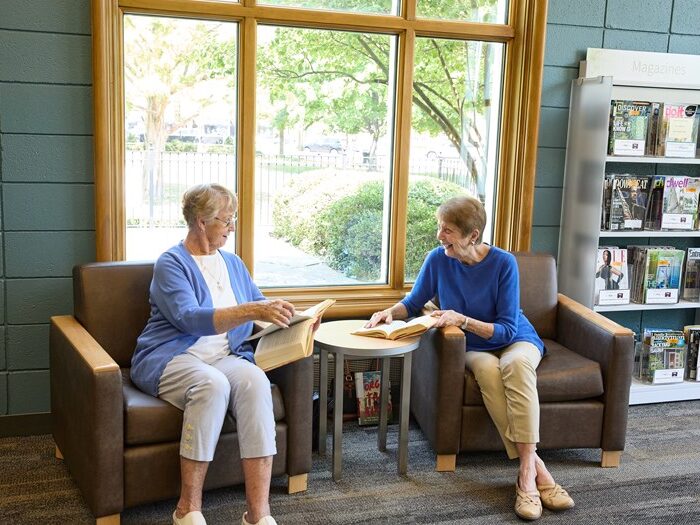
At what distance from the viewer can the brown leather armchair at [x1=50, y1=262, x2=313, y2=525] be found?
2.63 m

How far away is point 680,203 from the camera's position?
4.09 meters

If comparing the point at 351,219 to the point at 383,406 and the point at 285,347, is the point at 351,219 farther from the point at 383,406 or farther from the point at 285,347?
the point at 285,347

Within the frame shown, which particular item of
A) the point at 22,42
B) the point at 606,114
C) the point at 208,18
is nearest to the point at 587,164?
the point at 606,114

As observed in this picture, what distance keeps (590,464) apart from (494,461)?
41 centimetres

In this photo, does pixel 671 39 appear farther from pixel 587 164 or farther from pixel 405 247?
pixel 405 247

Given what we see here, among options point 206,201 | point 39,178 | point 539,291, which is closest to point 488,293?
point 539,291

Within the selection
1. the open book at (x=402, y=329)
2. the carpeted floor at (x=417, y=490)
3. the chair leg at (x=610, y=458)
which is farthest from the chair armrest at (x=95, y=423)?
the chair leg at (x=610, y=458)

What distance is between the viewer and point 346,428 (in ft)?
12.2

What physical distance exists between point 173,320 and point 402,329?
902 mm

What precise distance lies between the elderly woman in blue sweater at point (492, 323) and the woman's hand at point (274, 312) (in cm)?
60

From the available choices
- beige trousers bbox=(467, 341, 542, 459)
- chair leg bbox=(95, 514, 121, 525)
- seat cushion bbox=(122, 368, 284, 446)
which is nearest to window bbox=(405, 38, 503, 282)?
beige trousers bbox=(467, 341, 542, 459)

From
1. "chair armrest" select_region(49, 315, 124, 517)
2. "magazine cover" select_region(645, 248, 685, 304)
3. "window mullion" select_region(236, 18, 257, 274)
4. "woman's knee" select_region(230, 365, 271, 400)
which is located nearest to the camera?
"chair armrest" select_region(49, 315, 124, 517)

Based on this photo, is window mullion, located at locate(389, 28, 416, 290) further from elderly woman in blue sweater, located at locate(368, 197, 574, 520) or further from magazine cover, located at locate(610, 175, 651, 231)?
magazine cover, located at locate(610, 175, 651, 231)

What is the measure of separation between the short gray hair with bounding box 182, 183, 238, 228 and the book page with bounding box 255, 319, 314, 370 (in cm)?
51
